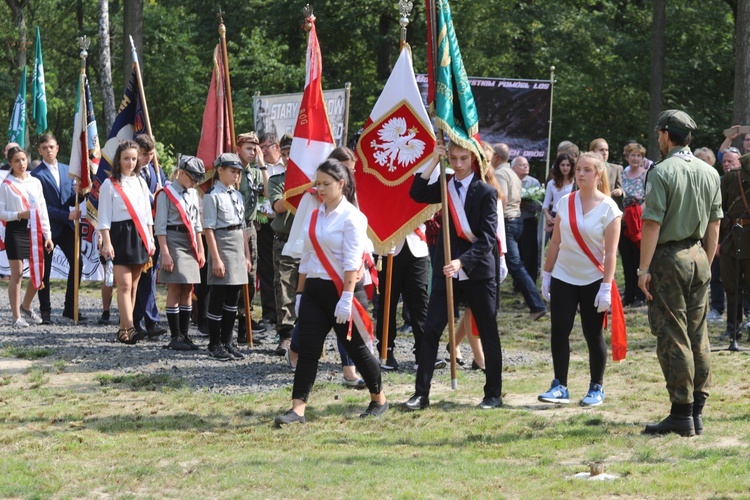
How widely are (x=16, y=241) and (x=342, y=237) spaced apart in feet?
19.8

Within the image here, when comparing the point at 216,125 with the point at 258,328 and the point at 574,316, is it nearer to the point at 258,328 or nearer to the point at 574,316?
the point at 258,328

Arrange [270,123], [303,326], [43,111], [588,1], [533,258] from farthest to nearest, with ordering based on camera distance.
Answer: [588,1] → [43,111] → [270,123] → [533,258] → [303,326]

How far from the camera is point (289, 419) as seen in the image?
7.59 meters

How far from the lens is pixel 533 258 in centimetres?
1527

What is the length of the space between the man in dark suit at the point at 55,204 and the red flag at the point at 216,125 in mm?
2279

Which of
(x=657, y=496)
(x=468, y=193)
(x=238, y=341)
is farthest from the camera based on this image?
(x=238, y=341)

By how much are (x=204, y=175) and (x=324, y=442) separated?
434 centimetres

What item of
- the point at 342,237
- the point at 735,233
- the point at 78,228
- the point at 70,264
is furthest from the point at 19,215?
the point at 735,233

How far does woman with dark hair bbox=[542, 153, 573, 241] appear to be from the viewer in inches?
525

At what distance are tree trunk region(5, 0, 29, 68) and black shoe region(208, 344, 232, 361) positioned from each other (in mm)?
24835

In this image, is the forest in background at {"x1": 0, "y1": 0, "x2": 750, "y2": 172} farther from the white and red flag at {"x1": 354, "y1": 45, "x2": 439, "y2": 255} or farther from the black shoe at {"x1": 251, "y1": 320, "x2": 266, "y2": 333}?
the white and red flag at {"x1": 354, "y1": 45, "x2": 439, "y2": 255}

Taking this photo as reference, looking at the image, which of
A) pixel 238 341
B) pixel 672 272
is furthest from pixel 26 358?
pixel 672 272

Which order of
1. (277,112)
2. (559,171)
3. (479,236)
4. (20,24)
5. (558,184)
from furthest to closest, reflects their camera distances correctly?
1. (20,24)
2. (277,112)
3. (558,184)
4. (559,171)
5. (479,236)

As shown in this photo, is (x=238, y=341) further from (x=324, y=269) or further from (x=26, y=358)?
(x=324, y=269)
